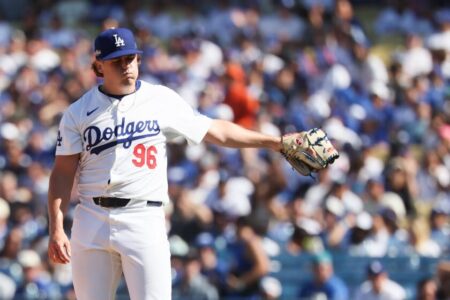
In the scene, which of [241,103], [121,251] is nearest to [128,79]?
[121,251]

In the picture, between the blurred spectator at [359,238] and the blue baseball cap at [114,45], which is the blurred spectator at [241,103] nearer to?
the blurred spectator at [359,238]

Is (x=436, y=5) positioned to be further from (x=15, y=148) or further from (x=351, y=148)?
(x=15, y=148)

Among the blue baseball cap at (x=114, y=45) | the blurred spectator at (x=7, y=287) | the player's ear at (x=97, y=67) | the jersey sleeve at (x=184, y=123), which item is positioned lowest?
the blurred spectator at (x=7, y=287)

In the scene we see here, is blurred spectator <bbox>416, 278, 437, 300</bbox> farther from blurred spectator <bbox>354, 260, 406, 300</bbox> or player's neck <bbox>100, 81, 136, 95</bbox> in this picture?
player's neck <bbox>100, 81, 136, 95</bbox>

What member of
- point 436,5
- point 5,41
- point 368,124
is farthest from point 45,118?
point 436,5

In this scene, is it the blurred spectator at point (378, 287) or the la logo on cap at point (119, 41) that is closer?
the la logo on cap at point (119, 41)

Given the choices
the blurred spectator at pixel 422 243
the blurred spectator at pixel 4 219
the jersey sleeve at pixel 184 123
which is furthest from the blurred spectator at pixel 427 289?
the blurred spectator at pixel 4 219

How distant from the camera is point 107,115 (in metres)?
5.64

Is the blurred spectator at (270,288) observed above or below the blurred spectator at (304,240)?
below

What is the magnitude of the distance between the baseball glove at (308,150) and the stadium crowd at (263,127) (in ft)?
13.3

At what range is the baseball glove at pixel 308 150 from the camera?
18.9 feet

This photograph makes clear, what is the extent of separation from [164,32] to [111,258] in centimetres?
1134

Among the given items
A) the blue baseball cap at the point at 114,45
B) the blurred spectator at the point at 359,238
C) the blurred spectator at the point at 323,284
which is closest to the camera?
the blue baseball cap at the point at 114,45

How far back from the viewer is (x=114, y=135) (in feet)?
18.5
